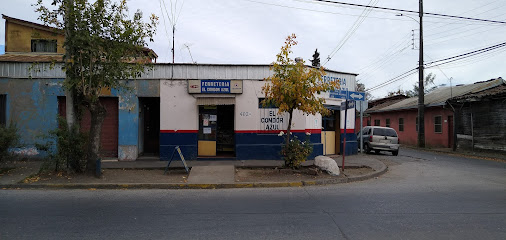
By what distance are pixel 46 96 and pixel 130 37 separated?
5567mm

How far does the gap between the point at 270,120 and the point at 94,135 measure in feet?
20.9

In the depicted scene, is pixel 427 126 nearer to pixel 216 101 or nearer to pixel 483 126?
pixel 483 126

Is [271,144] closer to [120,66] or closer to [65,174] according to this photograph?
[120,66]

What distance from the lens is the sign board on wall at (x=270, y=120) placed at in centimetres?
1278

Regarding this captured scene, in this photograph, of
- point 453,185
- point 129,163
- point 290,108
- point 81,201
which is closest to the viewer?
point 81,201

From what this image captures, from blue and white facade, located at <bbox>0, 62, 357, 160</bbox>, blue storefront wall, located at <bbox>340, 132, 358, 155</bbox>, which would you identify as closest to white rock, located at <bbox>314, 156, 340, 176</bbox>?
blue and white facade, located at <bbox>0, 62, 357, 160</bbox>

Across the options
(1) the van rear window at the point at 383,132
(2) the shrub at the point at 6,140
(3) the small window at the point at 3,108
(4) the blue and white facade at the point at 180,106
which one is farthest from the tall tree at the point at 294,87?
(3) the small window at the point at 3,108

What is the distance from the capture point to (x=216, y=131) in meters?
13.3

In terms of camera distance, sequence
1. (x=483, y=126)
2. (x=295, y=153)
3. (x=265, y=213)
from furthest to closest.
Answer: (x=483, y=126) < (x=295, y=153) < (x=265, y=213)

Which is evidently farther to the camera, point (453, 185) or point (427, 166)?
Result: point (427, 166)

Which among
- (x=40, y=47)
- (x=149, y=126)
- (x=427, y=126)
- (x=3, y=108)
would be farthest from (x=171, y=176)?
(x=427, y=126)

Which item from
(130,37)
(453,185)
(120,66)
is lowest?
(453,185)

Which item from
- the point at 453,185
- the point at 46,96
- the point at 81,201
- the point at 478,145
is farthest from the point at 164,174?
the point at 478,145

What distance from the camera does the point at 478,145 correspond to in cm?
1923
